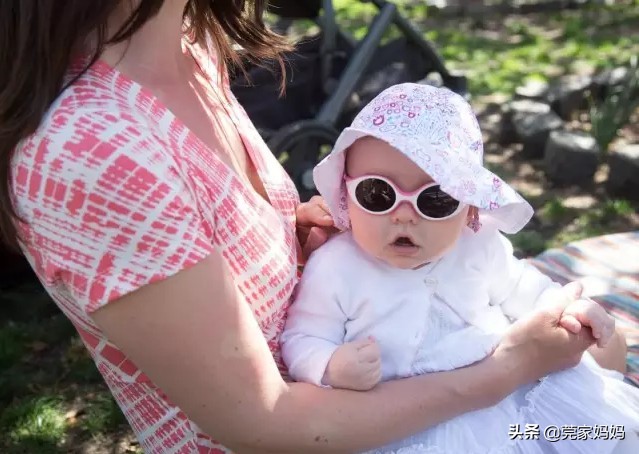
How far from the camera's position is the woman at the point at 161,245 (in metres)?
1.11

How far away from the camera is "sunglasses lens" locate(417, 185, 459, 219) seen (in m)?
1.41

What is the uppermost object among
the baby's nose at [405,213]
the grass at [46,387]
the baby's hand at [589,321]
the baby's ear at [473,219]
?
the baby's nose at [405,213]

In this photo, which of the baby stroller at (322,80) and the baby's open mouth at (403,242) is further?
the baby stroller at (322,80)

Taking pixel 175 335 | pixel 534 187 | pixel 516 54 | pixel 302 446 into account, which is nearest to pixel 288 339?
pixel 302 446

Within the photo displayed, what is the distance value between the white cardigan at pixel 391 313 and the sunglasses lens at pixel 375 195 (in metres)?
0.13

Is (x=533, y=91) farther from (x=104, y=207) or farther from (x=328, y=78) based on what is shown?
(x=104, y=207)

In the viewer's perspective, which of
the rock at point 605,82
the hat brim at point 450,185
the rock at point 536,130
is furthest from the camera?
the rock at point 605,82

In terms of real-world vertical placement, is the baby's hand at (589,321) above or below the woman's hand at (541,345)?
above

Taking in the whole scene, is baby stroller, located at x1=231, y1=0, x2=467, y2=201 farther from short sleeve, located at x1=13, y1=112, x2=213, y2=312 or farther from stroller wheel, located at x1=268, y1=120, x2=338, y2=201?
short sleeve, located at x1=13, y1=112, x2=213, y2=312

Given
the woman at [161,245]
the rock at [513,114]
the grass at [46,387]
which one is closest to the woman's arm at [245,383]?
the woman at [161,245]

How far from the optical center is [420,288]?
1.52 metres

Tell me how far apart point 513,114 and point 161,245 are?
445 cm

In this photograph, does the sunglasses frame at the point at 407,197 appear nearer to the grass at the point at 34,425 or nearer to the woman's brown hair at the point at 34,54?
the woman's brown hair at the point at 34,54

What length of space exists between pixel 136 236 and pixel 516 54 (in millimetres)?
6280
